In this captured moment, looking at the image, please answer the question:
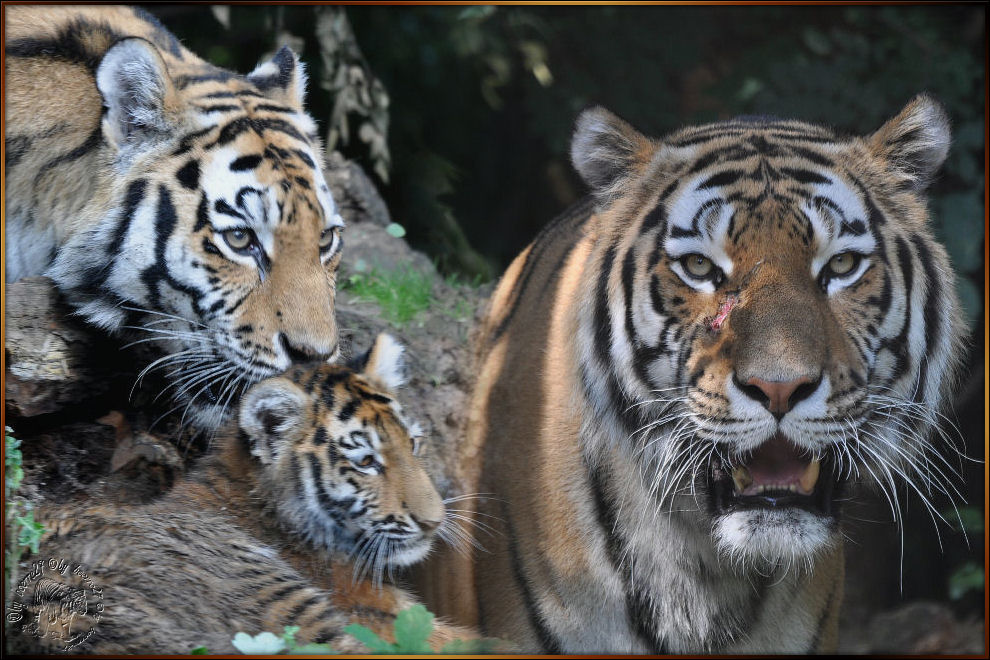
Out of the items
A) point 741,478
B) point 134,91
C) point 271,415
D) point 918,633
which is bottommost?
point 918,633

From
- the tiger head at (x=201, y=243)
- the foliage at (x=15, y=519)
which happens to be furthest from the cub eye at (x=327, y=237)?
the foliage at (x=15, y=519)

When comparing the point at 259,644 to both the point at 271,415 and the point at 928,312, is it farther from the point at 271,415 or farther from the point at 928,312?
the point at 928,312

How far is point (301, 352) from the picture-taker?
7.52 feet

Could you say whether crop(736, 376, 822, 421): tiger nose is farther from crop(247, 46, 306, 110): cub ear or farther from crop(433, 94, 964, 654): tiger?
crop(247, 46, 306, 110): cub ear

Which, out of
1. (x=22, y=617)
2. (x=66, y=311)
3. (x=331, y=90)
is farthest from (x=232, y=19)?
(x=22, y=617)

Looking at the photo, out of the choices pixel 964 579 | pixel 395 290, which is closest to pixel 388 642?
pixel 395 290

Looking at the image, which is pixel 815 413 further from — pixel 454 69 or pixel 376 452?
pixel 454 69

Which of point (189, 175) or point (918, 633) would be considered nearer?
point (189, 175)

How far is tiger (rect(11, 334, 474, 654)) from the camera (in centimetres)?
220

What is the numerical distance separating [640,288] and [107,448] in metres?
1.37

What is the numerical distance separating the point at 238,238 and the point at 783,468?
1.32m

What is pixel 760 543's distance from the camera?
6.98 ft

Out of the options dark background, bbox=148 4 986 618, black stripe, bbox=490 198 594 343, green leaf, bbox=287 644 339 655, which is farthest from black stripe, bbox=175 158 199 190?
green leaf, bbox=287 644 339 655

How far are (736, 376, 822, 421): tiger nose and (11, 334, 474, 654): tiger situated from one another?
836 mm
